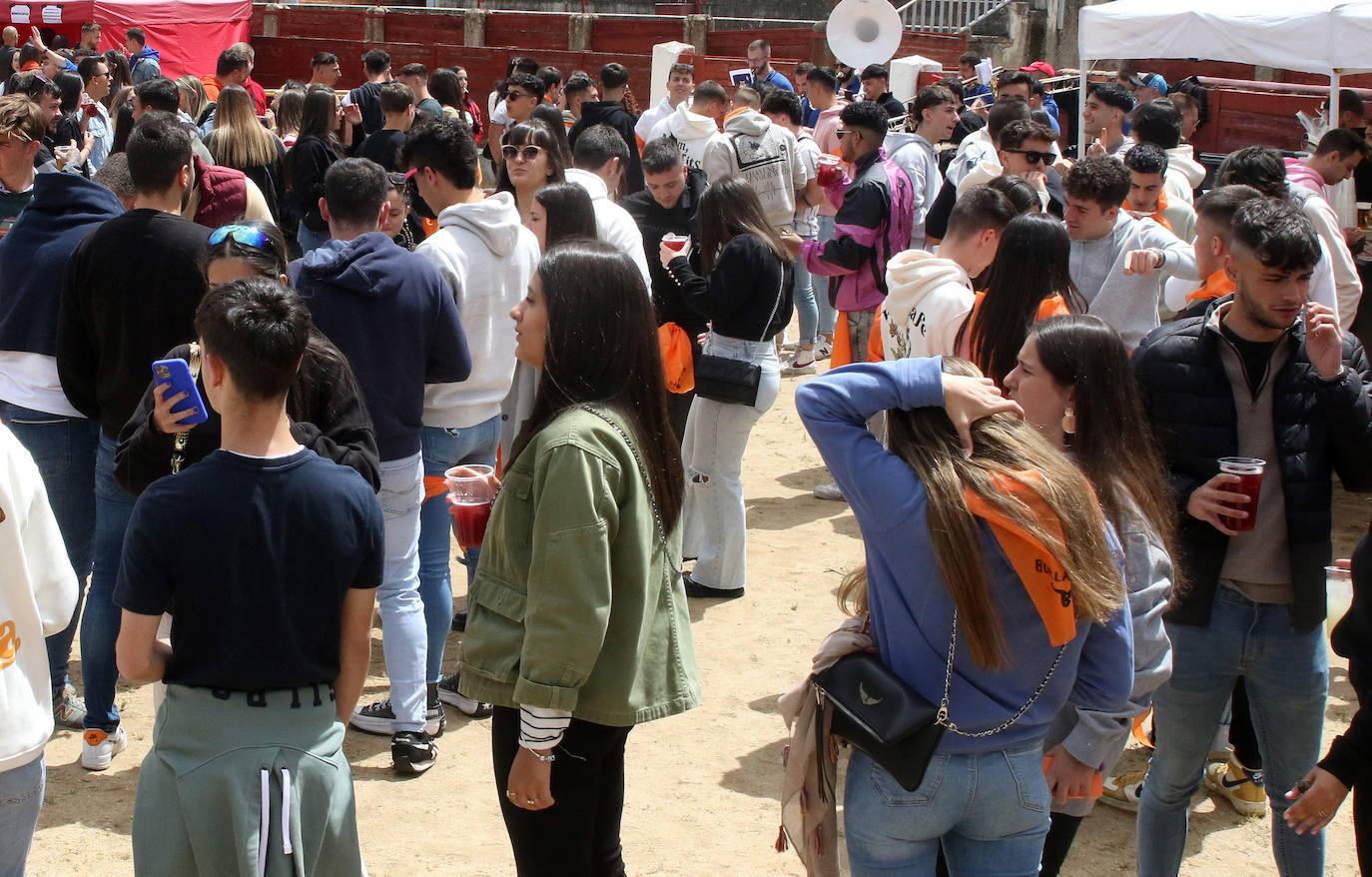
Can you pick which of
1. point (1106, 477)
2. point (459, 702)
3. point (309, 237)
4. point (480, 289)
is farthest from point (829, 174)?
point (1106, 477)

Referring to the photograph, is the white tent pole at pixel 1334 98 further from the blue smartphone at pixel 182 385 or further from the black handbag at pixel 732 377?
the blue smartphone at pixel 182 385

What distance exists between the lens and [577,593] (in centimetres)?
250

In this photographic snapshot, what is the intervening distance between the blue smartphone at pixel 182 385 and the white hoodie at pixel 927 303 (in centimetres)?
214

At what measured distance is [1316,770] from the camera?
2697mm

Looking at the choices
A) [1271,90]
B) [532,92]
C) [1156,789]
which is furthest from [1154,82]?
[1156,789]

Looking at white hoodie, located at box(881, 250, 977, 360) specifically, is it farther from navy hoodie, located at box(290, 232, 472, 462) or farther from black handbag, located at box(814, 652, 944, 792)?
black handbag, located at box(814, 652, 944, 792)

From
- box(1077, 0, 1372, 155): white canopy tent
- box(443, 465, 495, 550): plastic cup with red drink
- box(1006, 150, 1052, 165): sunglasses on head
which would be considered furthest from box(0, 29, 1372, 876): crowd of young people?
box(1077, 0, 1372, 155): white canopy tent

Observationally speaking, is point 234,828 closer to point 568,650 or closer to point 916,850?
point 568,650

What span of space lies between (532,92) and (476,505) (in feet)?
22.0

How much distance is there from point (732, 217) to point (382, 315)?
198 cm

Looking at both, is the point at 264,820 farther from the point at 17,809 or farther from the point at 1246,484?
the point at 1246,484

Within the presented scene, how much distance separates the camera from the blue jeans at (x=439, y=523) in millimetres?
4496

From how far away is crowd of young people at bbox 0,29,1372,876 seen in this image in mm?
2350

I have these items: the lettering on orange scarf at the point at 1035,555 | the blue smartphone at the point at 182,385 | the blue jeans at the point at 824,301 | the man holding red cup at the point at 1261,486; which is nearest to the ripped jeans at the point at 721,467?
the man holding red cup at the point at 1261,486
